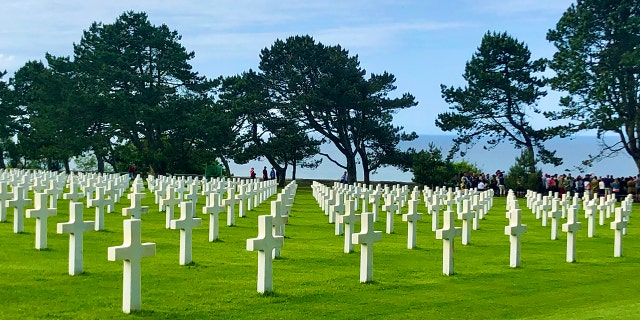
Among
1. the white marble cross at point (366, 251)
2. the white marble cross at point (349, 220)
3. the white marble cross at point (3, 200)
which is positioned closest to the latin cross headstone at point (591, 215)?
the white marble cross at point (349, 220)

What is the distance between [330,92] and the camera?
151 feet

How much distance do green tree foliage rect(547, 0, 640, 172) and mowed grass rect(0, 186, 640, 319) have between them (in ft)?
86.0

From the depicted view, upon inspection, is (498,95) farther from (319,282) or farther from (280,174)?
(319,282)

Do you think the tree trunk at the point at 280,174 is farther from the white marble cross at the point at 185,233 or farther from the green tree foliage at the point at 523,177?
the white marble cross at the point at 185,233

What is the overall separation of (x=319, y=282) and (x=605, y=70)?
33.6 m

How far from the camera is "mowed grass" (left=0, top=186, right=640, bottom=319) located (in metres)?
8.41

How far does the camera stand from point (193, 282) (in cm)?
973

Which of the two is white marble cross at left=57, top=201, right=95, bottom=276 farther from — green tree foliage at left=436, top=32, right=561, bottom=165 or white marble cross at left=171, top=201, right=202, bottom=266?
green tree foliage at left=436, top=32, right=561, bottom=165

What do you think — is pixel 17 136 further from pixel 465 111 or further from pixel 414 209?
pixel 414 209

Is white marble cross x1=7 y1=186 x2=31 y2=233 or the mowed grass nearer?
the mowed grass

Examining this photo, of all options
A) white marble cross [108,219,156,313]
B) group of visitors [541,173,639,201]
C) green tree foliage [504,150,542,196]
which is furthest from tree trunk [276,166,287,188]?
white marble cross [108,219,156,313]

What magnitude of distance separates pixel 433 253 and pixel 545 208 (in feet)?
27.9

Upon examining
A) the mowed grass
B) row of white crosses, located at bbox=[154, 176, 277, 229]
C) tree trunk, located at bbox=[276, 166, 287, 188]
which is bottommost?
the mowed grass

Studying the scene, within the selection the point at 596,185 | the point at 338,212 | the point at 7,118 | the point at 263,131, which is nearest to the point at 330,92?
the point at 263,131
